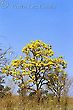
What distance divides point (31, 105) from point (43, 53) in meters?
25.0

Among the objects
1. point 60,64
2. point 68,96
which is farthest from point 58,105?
point 60,64

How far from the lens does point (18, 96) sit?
12.1 m

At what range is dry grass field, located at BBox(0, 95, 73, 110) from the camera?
428 inches

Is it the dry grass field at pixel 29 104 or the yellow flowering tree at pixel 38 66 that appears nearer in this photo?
the dry grass field at pixel 29 104

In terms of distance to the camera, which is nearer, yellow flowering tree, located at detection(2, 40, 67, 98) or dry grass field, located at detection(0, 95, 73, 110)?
dry grass field, located at detection(0, 95, 73, 110)

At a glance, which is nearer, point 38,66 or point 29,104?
point 29,104

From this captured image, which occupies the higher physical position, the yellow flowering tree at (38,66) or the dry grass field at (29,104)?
the yellow flowering tree at (38,66)

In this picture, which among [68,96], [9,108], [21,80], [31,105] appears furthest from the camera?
[21,80]

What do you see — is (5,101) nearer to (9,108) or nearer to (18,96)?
(9,108)

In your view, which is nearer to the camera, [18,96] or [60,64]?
[18,96]

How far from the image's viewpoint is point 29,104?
1173 cm

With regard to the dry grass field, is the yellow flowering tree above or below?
above

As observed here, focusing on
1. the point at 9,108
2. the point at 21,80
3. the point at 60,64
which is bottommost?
the point at 9,108

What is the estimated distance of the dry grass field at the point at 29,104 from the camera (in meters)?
10.9
